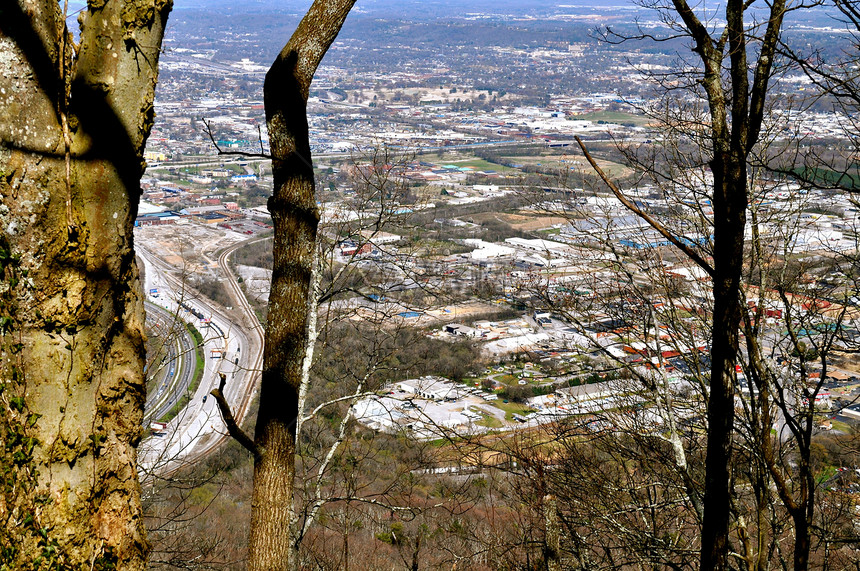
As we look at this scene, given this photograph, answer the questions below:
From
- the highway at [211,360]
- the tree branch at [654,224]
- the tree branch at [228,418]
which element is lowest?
the highway at [211,360]

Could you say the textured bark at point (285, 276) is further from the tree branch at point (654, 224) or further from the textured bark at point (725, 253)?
the textured bark at point (725, 253)

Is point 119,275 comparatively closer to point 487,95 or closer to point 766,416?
point 766,416

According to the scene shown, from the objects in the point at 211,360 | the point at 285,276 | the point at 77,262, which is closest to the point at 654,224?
the point at 285,276

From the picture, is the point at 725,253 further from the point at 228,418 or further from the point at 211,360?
the point at 211,360

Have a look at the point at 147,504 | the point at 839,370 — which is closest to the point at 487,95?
the point at 839,370

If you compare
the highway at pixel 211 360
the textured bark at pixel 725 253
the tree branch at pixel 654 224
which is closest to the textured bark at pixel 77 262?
the tree branch at pixel 654 224

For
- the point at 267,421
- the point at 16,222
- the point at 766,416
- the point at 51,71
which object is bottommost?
the point at 766,416

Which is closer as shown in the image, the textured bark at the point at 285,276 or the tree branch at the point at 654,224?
the tree branch at the point at 654,224
